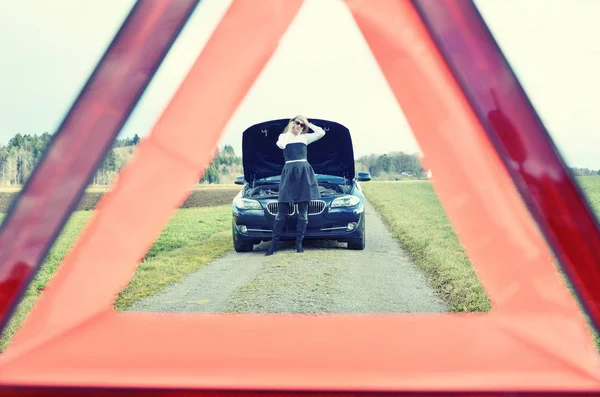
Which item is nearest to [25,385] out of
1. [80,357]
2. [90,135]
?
[80,357]

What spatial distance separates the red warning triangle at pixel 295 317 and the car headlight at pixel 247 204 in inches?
158

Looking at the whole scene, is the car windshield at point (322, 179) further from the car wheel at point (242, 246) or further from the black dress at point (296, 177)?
the car wheel at point (242, 246)

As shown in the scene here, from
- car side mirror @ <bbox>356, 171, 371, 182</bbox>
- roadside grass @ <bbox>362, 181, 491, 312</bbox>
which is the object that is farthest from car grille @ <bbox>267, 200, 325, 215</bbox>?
roadside grass @ <bbox>362, 181, 491, 312</bbox>

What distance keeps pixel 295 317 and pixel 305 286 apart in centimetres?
258

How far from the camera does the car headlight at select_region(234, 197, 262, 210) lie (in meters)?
6.19

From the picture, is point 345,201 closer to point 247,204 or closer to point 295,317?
point 247,204

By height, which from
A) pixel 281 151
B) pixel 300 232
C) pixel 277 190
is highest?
pixel 281 151

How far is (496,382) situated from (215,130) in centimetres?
125

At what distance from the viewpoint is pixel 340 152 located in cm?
602

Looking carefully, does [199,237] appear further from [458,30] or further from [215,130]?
[458,30]

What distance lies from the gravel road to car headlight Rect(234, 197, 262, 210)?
562 mm

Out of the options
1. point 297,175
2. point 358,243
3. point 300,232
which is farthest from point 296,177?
point 358,243

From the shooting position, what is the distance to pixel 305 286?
4.62 meters

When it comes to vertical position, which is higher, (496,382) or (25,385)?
(25,385)
